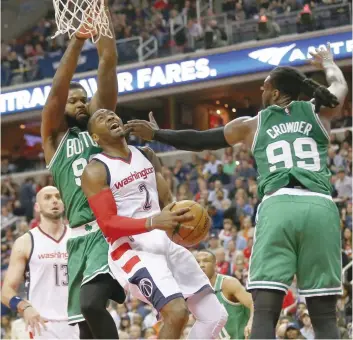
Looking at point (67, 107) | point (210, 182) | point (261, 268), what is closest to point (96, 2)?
point (67, 107)

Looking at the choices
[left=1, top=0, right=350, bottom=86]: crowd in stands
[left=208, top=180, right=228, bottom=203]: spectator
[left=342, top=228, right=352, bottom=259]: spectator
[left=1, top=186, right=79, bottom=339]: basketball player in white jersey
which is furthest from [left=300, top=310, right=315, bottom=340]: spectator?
[left=1, top=0, right=350, bottom=86]: crowd in stands

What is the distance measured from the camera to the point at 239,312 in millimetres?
7957

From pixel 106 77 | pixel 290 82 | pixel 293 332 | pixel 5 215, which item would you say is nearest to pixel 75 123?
pixel 106 77

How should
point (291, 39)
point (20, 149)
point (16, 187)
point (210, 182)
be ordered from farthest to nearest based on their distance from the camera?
point (20, 149) < point (16, 187) < point (291, 39) < point (210, 182)

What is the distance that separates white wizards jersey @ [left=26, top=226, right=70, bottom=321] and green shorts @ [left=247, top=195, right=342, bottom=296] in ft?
9.94

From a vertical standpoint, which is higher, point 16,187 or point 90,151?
point 16,187

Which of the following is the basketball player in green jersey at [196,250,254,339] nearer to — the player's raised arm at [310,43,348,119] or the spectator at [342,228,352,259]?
the player's raised arm at [310,43,348,119]

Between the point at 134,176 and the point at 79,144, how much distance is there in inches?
25.7

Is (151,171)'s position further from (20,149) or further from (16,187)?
(20,149)

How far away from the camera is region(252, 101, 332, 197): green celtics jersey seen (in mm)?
5434

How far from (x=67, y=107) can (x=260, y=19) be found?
14.2 m

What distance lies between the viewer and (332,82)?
582 centimetres

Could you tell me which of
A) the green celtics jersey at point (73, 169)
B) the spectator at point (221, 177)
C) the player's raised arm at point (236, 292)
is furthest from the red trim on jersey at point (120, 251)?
the spectator at point (221, 177)

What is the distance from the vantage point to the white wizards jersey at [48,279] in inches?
308
